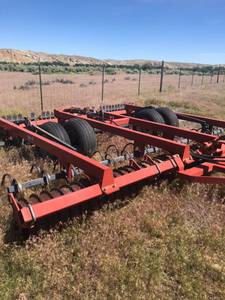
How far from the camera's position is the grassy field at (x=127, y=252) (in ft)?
8.50

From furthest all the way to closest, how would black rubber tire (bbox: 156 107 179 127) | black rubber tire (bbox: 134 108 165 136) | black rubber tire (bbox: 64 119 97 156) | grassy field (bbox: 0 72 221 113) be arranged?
grassy field (bbox: 0 72 221 113), black rubber tire (bbox: 156 107 179 127), black rubber tire (bbox: 134 108 165 136), black rubber tire (bbox: 64 119 97 156)

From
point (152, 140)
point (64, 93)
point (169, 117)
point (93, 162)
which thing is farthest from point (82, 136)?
point (64, 93)

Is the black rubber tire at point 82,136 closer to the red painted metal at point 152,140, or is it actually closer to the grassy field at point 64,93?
the red painted metal at point 152,140

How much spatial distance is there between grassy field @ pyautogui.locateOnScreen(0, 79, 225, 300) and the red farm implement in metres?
0.28

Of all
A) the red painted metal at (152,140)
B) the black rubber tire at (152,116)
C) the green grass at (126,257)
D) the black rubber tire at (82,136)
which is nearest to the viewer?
the green grass at (126,257)

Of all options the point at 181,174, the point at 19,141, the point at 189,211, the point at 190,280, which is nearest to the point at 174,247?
the point at 190,280

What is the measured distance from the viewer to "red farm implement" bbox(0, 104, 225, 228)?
2.93 meters

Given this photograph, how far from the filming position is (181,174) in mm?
3938

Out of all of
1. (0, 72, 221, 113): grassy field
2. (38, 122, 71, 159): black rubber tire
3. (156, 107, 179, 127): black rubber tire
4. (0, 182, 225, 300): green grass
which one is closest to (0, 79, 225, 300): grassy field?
(0, 182, 225, 300): green grass

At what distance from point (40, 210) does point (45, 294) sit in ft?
2.22

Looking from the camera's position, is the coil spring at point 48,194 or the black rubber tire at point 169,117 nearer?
the coil spring at point 48,194

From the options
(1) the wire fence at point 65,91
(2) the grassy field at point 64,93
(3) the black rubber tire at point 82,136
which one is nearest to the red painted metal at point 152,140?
(3) the black rubber tire at point 82,136

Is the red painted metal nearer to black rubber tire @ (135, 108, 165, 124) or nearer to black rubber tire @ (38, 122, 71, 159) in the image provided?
black rubber tire @ (38, 122, 71, 159)

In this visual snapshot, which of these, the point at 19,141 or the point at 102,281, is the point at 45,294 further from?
the point at 19,141
